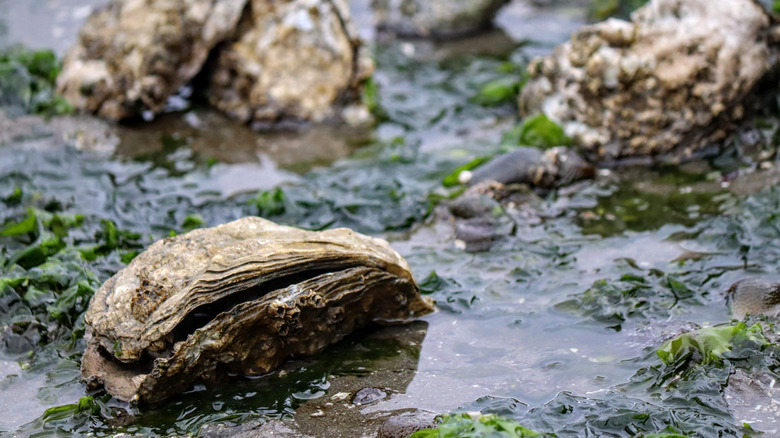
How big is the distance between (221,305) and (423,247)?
6.93 feet

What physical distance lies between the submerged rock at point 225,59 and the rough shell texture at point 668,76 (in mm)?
2559

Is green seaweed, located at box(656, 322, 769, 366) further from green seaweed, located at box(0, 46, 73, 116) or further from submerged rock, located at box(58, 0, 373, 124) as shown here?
green seaweed, located at box(0, 46, 73, 116)

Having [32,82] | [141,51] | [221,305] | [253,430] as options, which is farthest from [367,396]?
[32,82]

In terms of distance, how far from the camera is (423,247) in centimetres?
576

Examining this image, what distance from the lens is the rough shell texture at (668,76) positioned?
6742mm

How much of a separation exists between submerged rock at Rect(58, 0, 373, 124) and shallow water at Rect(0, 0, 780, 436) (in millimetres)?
346

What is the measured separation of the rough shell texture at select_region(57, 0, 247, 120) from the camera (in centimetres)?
793

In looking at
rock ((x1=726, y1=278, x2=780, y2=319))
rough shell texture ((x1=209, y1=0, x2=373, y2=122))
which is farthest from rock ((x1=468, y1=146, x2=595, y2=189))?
rough shell texture ((x1=209, y1=0, x2=373, y2=122))

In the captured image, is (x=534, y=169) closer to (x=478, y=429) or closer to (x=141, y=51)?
(x=478, y=429)

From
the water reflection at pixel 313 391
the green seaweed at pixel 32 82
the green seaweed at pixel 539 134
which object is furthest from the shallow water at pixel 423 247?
the green seaweed at pixel 32 82

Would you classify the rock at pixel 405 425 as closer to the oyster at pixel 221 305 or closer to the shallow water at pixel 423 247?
the shallow water at pixel 423 247

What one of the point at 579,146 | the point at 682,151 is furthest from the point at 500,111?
the point at 682,151

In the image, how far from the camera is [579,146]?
23.1 feet

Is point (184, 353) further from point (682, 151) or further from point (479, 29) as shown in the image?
point (479, 29)
